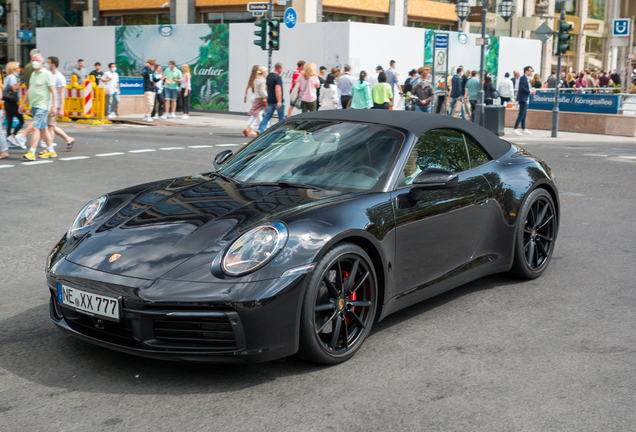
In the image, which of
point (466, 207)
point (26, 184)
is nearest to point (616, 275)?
point (466, 207)

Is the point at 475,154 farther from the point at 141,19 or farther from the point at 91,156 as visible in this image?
the point at 141,19

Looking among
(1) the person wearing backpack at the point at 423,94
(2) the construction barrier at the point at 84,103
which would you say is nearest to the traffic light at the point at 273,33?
(1) the person wearing backpack at the point at 423,94

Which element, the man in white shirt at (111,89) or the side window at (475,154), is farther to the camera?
the man in white shirt at (111,89)

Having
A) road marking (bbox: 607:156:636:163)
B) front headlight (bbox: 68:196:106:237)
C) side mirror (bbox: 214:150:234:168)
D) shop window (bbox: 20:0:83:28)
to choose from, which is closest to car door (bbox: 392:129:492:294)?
side mirror (bbox: 214:150:234:168)

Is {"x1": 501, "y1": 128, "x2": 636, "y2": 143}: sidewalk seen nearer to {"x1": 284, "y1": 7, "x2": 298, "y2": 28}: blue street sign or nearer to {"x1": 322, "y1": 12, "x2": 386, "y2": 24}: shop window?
{"x1": 284, "y1": 7, "x2": 298, "y2": 28}: blue street sign

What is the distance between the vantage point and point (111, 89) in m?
24.9

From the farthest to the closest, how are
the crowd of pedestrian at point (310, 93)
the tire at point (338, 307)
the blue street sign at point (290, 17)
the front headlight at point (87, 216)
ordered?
the blue street sign at point (290, 17) → the crowd of pedestrian at point (310, 93) → the front headlight at point (87, 216) → the tire at point (338, 307)

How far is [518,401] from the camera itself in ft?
11.8

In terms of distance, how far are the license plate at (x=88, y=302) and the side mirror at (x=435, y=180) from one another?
6.41ft

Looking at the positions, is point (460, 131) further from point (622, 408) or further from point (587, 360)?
point (622, 408)

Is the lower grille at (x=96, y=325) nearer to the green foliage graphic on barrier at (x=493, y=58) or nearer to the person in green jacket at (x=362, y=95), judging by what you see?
the person in green jacket at (x=362, y=95)

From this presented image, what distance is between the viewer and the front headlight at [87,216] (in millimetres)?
4512

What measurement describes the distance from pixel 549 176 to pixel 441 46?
2165 cm

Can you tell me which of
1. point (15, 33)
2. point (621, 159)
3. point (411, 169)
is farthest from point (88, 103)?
point (15, 33)
